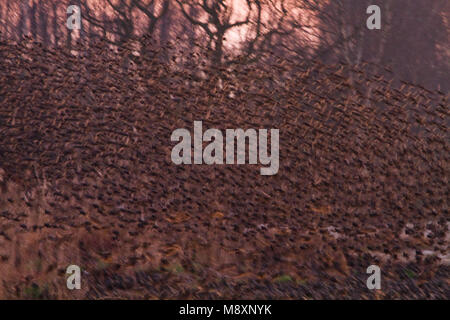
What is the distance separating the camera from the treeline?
9.62 metres

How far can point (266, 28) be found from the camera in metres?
10.4

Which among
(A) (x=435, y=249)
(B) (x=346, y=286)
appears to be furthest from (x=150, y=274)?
(A) (x=435, y=249)

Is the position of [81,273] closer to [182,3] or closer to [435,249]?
[435,249]
